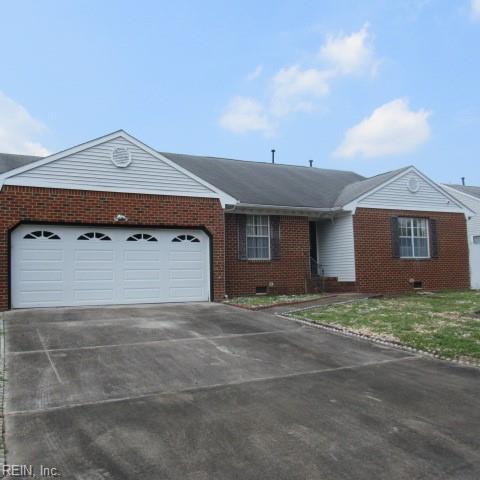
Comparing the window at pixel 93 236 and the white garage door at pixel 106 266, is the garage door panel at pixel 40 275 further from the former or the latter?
the window at pixel 93 236

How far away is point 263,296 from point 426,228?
750 cm

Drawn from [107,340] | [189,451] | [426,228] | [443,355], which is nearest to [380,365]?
[443,355]

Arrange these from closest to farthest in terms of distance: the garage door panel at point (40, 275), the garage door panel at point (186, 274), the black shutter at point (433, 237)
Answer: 1. the garage door panel at point (40, 275)
2. the garage door panel at point (186, 274)
3. the black shutter at point (433, 237)

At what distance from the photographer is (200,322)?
10.5 metres

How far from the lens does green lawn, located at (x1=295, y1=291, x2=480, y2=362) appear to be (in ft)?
27.2

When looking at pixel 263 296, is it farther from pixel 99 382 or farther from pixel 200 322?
pixel 99 382

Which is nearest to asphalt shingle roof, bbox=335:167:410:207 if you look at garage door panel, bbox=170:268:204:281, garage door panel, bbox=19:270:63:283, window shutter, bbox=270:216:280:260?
window shutter, bbox=270:216:280:260

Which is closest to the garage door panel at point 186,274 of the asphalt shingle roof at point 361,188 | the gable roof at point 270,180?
the gable roof at point 270,180

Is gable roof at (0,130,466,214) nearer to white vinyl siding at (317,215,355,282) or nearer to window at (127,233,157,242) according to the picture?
white vinyl siding at (317,215,355,282)

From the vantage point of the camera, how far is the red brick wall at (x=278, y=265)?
624 inches

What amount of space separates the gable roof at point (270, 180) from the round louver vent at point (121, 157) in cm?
360

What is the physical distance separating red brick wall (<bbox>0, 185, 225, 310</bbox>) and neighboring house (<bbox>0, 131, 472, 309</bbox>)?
3 cm

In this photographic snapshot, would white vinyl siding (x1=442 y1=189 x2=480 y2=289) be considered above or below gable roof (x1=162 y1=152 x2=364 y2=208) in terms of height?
below

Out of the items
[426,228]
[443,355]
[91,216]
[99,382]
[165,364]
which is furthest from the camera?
[426,228]
